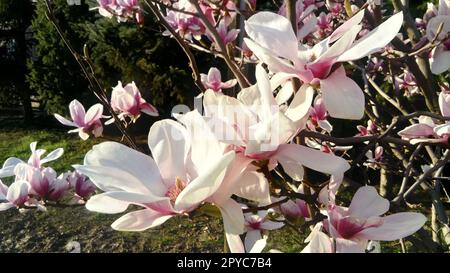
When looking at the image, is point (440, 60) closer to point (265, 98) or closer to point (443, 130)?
point (443, 130)

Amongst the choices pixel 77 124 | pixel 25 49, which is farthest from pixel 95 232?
pixel 25 49

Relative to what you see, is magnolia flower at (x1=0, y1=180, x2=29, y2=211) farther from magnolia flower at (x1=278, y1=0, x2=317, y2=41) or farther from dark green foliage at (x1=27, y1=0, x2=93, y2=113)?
dark green foliage at (x1=27, y1=0, x2=93, y2=113)

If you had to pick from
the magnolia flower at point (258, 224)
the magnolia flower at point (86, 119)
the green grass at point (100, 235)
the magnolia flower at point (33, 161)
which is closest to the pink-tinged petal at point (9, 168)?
the magnolia flower at point (33, 161)

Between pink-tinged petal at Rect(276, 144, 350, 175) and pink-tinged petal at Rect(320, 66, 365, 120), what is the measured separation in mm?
56

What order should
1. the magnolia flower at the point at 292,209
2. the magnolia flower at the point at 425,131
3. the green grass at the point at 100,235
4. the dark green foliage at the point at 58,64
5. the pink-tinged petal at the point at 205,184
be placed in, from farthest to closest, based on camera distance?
1. the dark green foliage at the point at 58,64
2. the green grass at the point at 100,235
3. the magnolia flower at the point at 425,131
4. the magnolia flower at the point at 292,209
5. the pink-tinged petal at the point at 205,184

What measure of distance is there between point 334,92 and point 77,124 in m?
1.18

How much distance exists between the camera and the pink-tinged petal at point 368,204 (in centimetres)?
71

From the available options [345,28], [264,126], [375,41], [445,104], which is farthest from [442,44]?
[264,126]

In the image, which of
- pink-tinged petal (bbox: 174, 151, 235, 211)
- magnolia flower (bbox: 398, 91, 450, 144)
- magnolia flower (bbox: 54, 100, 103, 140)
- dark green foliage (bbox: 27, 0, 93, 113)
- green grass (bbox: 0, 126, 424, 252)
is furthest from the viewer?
dark green foliage (bbox: 27, 0, 93, 113)

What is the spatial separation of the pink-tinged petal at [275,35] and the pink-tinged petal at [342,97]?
0.06m

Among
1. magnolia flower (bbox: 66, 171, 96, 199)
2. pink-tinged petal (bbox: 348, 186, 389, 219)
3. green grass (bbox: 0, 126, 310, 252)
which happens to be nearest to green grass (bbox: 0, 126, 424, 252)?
green grass (bbox: 0, 126, 310, 252)

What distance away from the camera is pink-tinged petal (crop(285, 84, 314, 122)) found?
25.2 inches

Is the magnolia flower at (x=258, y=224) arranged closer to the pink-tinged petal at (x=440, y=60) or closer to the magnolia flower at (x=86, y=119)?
the pink-tinged petal at (x=440, y=60)

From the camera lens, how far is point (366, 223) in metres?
0.70
